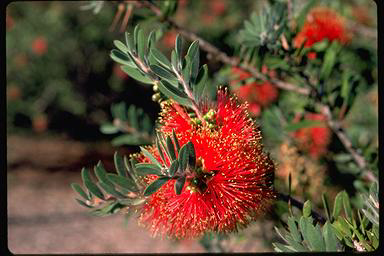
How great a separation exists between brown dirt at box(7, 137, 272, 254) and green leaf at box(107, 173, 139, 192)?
8.89 feet

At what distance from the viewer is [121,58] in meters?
0.84

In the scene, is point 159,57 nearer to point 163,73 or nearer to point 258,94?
point 163,73

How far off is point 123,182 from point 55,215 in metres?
5.73

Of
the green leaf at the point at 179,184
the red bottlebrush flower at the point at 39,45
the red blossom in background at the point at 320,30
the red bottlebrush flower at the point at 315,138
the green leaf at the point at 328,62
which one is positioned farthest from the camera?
the red bottlebrush flower at the point at 39,45

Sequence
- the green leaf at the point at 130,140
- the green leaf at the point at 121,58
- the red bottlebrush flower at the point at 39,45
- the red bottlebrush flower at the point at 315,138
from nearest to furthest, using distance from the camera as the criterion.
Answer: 1. the green leaf at the point at 121,58
2. the green leaf at the point at 130,140
3. the red bottlebrush flower at the point at 315,138
4. the red bottlebrush flower at the point at 39,45

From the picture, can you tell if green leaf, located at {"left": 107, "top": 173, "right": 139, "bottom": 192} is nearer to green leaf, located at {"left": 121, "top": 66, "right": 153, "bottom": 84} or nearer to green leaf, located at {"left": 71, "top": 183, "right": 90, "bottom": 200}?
green leaf, located at {"left": 71, "top": 183, "right": 90, "bottom": 200}

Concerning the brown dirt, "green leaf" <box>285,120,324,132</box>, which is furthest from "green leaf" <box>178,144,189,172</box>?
the brown dirt

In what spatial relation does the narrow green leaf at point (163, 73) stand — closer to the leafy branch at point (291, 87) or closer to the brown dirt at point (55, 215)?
the leafy branch at point (291, 87)

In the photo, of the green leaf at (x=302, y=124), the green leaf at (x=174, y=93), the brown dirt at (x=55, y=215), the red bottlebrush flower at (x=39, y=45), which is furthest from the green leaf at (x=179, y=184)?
the red bottlebrush flower at (x=39, y=45)

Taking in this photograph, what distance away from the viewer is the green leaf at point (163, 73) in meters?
0.78

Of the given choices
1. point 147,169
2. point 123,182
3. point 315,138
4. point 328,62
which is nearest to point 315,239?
→ point 147,169

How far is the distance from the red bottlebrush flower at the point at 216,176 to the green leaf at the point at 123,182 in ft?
0.23

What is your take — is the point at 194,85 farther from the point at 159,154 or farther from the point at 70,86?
the point at 70,86

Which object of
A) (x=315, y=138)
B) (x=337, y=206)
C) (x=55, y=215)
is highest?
(x=337, y=206)
